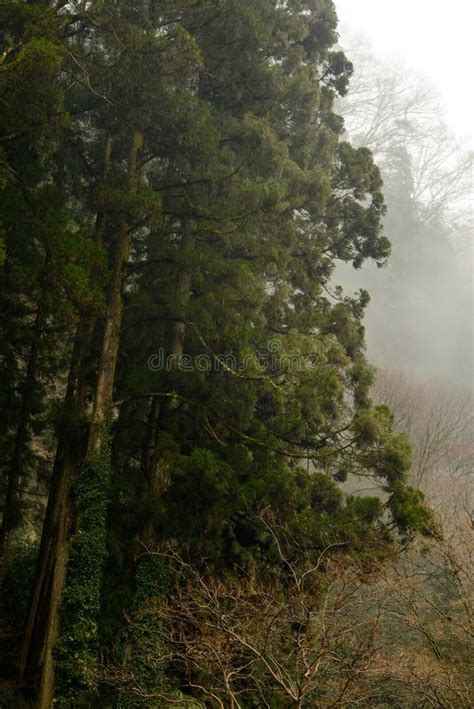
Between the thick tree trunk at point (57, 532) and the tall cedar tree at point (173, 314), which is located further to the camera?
the thick tree trunk at point (57, 532)

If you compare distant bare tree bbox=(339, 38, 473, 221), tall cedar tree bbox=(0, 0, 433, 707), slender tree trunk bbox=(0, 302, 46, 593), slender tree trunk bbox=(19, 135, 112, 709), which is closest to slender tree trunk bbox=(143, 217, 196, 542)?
tall cedar tree bbox=(0, 0, 433, 707)

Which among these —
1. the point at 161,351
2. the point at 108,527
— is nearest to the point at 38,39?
the point at 161,351

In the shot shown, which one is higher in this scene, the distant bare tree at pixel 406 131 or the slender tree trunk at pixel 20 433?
the distant bare tree at pixel 406 131

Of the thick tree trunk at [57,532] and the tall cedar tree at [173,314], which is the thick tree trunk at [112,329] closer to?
the tall cedar tree at [173,314]

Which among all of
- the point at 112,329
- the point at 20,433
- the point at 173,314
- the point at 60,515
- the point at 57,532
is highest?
the point at 173,314

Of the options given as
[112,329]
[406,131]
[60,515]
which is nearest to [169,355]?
[112,329]

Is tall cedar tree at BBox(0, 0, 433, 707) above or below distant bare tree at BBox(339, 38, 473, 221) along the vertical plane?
below

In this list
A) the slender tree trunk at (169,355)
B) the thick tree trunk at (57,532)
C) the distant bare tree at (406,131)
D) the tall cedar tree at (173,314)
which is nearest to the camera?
the tall cedar tree at (173,314)

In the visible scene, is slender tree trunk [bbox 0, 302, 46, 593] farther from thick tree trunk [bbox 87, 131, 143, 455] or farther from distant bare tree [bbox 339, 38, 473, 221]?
distant bare tree [bbox 339, 38, 473, 221]

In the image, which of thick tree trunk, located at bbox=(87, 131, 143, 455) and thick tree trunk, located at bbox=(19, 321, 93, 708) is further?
thick tree trunk, located at bbox=(87, 131, 143, 455)

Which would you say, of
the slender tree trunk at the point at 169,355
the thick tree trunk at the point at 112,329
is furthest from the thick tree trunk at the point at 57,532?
the slender tree trunk at the point at 169,355

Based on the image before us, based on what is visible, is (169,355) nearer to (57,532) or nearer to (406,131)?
(57,532)

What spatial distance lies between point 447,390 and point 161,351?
71.8ft

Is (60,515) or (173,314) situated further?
(173,314)
